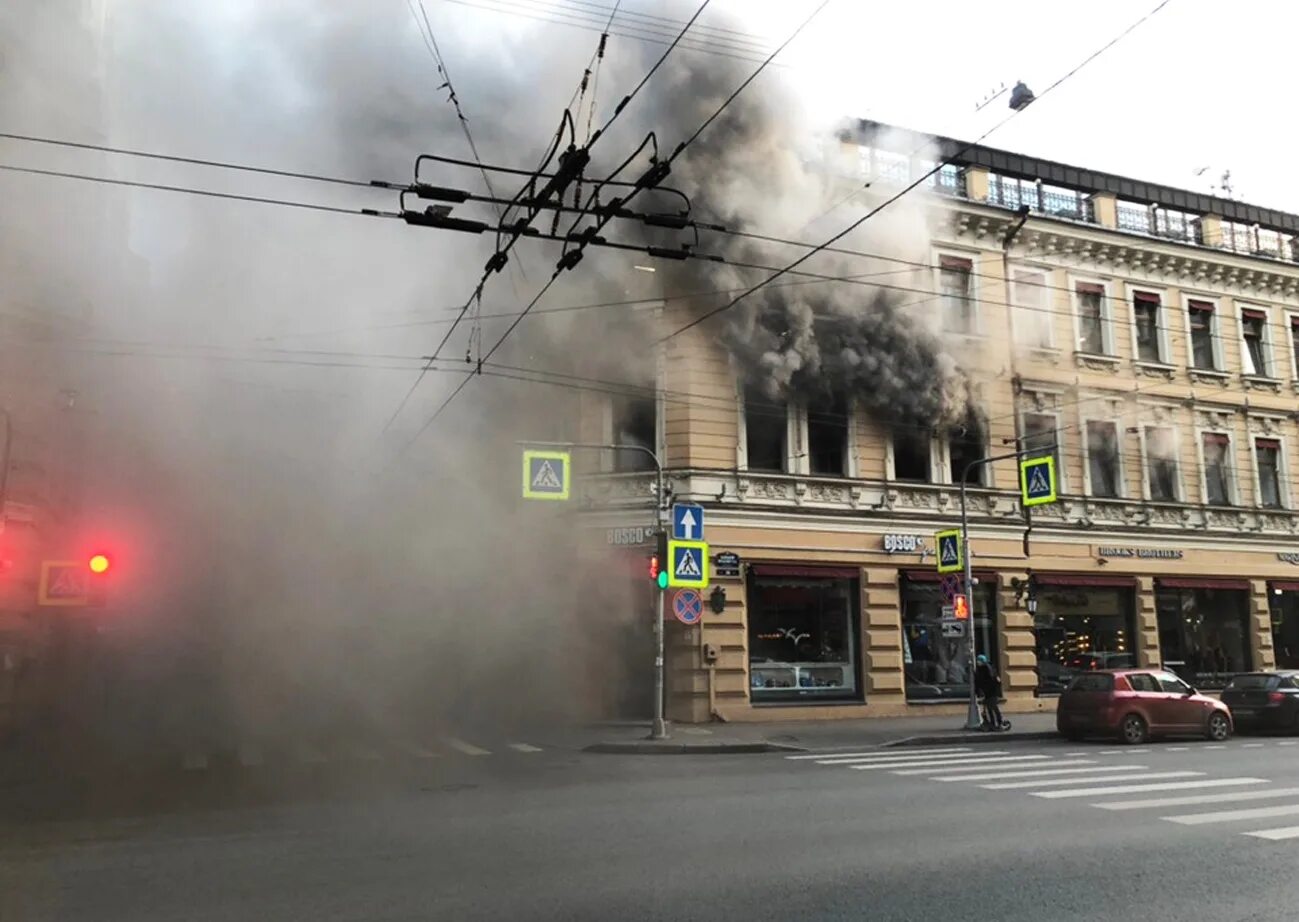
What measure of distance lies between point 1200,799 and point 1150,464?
42.4 ft

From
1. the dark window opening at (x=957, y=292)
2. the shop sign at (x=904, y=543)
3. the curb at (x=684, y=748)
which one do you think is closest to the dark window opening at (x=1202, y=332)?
the dark window opening at (x=957, y=292)

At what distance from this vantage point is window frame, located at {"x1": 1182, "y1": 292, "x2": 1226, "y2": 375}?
20.1 metres

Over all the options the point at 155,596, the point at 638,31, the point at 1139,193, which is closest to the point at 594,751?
the point at 155,596

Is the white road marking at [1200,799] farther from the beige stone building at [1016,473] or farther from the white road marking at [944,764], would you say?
the beige stone building at [1016,473]

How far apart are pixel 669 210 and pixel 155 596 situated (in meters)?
9.02

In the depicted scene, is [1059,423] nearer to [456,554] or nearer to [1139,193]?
[1139,193]

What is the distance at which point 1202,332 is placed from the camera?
2052 centimetres

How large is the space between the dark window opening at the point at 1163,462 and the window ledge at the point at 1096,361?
1636mm

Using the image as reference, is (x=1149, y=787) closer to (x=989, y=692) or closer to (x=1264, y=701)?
(x=989, y=692)

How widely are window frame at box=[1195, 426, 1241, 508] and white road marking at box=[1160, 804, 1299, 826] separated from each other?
14.0 m

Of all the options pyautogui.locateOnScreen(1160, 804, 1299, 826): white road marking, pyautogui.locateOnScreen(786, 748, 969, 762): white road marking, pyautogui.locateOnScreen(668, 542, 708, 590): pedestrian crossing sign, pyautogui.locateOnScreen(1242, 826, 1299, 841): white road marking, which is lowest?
pyautogui.locateOnScreen(786, 748, 969, 762): white road marking

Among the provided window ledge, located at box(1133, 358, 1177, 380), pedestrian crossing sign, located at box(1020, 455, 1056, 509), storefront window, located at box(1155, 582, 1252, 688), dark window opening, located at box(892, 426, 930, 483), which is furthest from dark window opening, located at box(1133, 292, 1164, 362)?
pedestrian crossing sign, located at box(1020, 455, 1056, 509)

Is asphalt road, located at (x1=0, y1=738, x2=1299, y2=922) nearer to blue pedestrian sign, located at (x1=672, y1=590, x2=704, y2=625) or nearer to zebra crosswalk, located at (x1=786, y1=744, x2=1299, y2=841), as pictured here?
zebra crosswalk, located at (x1=786, y1=744, x2=1299, y2=841)

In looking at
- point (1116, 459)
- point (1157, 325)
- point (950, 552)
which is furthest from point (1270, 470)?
point (950, 552)
